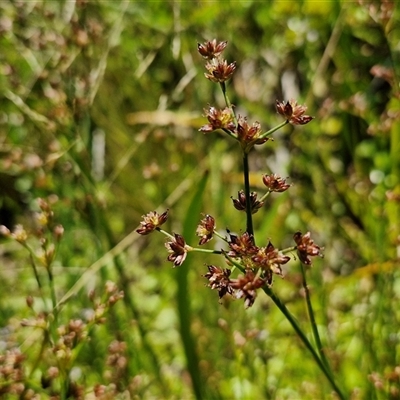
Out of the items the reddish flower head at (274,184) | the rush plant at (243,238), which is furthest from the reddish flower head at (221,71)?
the reddish flower head at (274,184)

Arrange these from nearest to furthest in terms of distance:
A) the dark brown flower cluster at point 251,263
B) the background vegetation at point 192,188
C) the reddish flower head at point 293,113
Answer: the dark brown flower cluster at point 251,263 < the reddish flower head at point 293,113 < the background vegetation at point 192,188

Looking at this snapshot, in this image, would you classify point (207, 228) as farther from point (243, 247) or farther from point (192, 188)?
point (192, 188)

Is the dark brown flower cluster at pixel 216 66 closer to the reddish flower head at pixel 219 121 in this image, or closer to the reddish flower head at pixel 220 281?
the reddish flower head at pixel 219 121

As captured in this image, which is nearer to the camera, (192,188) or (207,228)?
(207,228)

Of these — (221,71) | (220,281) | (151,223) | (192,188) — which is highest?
(192,188)

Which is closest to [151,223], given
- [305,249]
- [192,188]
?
[305,249]

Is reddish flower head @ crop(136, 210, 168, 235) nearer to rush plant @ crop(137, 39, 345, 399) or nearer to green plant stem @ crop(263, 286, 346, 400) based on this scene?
rush plant @ crop(137, 39, 345, 399)

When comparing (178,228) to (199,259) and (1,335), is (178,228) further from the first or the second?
(1,335)

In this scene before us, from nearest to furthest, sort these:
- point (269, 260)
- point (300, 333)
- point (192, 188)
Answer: point (269, 260) → point (300, 333) → point (192, 188)
